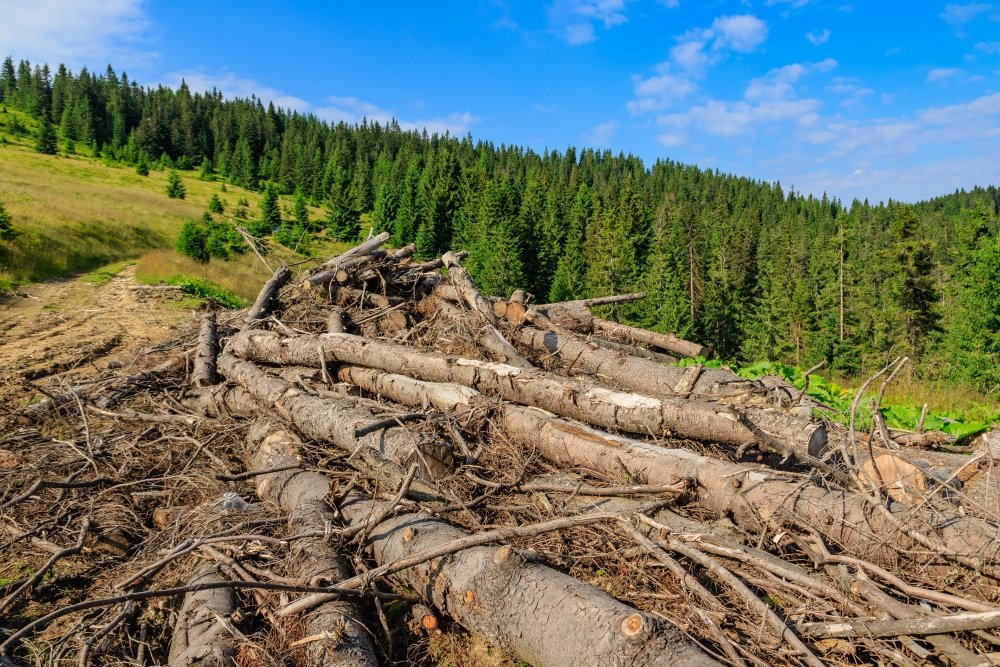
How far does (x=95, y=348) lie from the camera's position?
29.4ft

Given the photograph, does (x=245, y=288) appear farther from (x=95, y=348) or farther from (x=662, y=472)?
(x=662, y=472)

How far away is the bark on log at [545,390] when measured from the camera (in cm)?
420

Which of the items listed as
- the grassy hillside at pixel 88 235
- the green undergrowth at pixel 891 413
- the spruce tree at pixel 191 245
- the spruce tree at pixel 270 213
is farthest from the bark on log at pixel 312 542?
the spruce tree at pixel 270 213

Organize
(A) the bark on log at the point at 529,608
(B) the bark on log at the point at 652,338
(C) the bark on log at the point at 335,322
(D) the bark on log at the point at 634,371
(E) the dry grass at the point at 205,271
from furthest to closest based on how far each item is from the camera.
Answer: (E) the dry grass at the point at 205,271 < (B) the bark on log at the point at 652,338 < (C) the bark on log at the point at 335,322 < (D) the bark on log at the point at 634,371 < (A) the bark on log at the point at 529,608

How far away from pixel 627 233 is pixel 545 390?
2415 inches

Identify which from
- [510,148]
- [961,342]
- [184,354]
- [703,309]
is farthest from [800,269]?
[510,148]

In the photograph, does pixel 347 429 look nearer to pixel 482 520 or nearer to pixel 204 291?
pixel 482 520

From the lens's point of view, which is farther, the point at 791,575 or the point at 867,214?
the point at 867,214

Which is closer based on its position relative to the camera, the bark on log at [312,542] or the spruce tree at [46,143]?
the bark on log at [312,542]

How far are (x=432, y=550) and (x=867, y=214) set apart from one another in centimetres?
11336

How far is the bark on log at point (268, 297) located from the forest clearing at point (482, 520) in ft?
4.93

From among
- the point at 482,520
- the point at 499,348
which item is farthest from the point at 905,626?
the point at 499,348

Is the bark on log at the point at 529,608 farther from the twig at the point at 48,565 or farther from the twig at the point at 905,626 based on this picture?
the twig at the point at 48,565

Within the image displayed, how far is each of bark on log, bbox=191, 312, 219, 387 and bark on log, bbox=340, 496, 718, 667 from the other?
4456 millimetres
